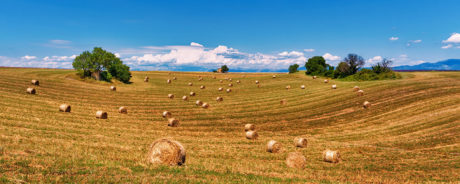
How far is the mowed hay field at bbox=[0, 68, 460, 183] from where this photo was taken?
1202cm

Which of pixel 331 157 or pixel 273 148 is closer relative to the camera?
pixel 331 157

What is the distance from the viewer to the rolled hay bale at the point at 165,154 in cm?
1408

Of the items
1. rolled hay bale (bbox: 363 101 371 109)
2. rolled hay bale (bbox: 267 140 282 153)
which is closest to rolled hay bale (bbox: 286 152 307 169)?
rolled hay bale (bbox: 267 140 282 153)

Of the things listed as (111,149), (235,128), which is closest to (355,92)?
(235,128)

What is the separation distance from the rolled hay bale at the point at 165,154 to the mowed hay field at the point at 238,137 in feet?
1.68

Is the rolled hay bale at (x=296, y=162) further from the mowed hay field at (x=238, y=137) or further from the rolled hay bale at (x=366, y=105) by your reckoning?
the rolled hay bale at (x=366, y=105)

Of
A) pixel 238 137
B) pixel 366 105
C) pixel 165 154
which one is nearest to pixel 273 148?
pixel 238 137

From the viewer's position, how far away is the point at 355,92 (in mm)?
46156

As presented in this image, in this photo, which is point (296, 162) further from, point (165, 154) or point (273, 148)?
point (165, 154)

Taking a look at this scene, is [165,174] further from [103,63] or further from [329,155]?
[103,63]

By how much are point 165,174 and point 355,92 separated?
1689 inches

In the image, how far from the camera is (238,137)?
26.0m

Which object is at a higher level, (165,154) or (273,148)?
(165,154)

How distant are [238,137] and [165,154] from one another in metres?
12.7
